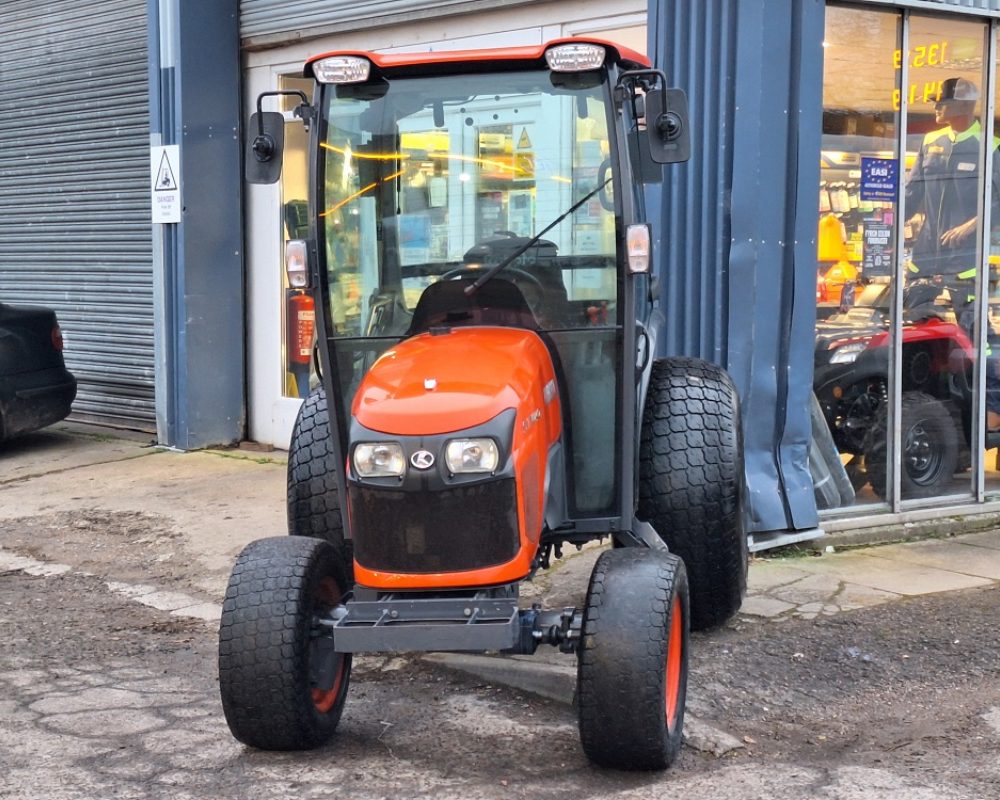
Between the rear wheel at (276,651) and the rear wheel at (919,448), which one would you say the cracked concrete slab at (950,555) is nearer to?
the rear wheel at (919,448)

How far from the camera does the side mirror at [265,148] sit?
4996mm

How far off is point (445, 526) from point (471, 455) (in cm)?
25

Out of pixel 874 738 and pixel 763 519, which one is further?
pixel 763 519

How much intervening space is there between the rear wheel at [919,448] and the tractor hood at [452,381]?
12.5ft

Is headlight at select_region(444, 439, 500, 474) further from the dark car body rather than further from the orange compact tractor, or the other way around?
the dark car body

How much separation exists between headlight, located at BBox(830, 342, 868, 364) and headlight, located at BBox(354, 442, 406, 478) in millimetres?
4144

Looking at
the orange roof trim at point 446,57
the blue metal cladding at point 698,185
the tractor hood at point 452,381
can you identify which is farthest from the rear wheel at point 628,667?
the blue metal cladding at point 698,185

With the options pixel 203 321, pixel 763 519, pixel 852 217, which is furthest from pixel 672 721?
pixel 203 321

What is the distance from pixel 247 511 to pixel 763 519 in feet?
10.6

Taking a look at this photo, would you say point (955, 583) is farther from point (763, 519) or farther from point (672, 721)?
point (672, 721)

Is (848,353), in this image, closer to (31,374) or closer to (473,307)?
(473,307)

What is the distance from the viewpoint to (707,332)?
738 cm

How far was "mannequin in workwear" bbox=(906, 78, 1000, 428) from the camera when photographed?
8125mm

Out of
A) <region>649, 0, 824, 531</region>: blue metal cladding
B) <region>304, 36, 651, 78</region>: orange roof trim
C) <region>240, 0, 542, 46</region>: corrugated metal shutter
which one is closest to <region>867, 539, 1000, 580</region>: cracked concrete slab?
<region>649, 0, 824, 531</region>: blue metal cladding
